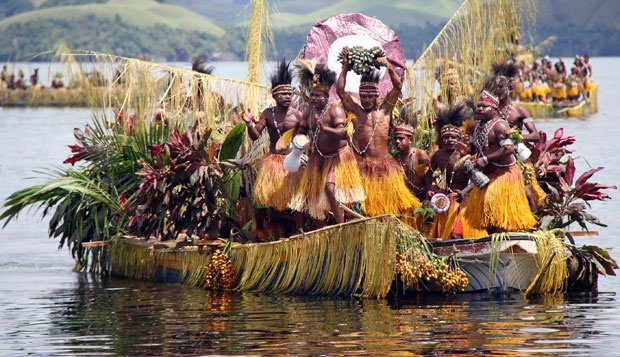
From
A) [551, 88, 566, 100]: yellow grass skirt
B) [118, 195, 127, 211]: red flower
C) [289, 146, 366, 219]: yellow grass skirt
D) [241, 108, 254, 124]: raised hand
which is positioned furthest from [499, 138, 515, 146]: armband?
[551, 88, 566, 100]: yellow grass skirt

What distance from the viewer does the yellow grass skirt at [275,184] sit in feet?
46.9

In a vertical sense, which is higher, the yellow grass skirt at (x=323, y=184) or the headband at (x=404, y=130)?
the headband at (x=404, y=130)

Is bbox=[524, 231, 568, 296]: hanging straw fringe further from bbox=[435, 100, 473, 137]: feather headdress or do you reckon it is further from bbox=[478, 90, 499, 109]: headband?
bbox=[435, 100, 473, 137]: feather headdress

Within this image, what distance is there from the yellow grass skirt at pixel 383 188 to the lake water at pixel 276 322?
35.1 inches

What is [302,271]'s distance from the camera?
46.3ft

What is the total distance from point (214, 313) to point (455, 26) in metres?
4.55

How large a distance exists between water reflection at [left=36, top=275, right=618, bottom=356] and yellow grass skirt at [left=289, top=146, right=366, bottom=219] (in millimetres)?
886

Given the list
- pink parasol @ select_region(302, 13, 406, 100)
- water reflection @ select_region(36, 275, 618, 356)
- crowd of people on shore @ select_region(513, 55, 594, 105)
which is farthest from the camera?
crowd of people on shore @ select_region(513, 55, 594, 105)

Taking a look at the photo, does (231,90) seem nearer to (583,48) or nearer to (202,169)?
(202,169)

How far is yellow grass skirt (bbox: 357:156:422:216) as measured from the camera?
1409cm

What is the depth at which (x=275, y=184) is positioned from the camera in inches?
566

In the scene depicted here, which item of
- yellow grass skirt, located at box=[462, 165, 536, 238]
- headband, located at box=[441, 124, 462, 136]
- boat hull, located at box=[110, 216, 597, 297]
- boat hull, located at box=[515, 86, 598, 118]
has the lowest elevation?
boat hull, located at box=[110, 216, 597, 297]

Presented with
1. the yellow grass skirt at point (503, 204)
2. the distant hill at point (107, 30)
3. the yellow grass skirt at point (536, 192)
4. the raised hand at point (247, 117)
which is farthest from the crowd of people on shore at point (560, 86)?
the distant hill at point (107, 30)

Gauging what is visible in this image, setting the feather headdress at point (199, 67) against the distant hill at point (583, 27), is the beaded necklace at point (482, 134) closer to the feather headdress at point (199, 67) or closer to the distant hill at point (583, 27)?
the feather headdress at point (199, 67)
